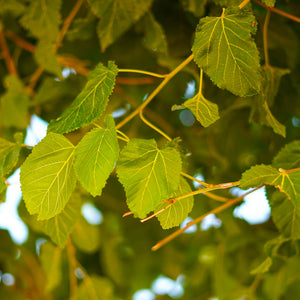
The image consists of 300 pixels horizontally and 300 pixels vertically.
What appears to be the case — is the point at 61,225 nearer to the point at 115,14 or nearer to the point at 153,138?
the point at 153,138

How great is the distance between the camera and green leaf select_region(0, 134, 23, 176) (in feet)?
1.16

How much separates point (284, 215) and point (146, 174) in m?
0.16

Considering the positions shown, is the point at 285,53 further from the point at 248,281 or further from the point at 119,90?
the point at 248,281

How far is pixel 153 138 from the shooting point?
0.38m

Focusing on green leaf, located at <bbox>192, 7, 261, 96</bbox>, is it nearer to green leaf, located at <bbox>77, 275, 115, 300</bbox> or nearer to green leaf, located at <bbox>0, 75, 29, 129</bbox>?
green leaf, located at <bbox>0, 75, 29, 129</bbox>

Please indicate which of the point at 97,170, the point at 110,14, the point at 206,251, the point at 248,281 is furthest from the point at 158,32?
the point at 206,251

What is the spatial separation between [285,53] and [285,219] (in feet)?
0.92

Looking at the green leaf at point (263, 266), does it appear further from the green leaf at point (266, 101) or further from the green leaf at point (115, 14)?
the green leaf at point (115, 14)

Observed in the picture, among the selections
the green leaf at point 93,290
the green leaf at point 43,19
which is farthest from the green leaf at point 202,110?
the green leaf at point 93,290

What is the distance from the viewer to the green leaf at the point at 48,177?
32 cm

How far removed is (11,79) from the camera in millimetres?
691

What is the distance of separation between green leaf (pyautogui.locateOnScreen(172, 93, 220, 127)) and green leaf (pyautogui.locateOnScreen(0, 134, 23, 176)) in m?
0.15

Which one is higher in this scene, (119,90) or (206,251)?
(119,90)

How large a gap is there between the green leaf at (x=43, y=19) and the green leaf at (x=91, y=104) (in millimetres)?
242
